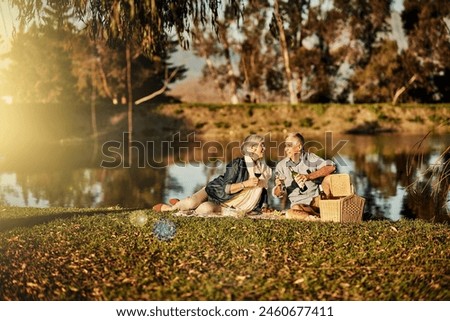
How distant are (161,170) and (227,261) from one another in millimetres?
12115

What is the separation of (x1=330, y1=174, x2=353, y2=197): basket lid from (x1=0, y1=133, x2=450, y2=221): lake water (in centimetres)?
80

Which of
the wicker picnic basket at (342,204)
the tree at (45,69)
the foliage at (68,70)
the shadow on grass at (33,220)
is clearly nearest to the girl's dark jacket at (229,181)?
the wicker picnic basket at (342,204)

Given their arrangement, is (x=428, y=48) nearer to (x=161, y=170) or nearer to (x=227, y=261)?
(x=161, y=170)

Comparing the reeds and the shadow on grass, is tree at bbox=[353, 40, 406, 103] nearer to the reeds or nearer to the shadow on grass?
the reeds

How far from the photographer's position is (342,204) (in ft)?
27.5

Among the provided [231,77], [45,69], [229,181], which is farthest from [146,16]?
[45,69]

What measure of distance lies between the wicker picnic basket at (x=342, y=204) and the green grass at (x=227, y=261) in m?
0.23

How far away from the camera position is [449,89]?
39.5 m

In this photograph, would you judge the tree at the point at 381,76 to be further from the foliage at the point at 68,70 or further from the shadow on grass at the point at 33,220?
the shadow on grass at the point at 33,220

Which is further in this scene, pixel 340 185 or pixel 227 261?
pixel 340 185

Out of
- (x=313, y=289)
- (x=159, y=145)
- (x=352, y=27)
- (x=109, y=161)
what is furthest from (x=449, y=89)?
(x=313, y=289)

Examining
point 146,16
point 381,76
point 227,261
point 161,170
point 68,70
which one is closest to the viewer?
point 227,261

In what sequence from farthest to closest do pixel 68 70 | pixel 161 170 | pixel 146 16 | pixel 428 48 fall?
pixel 68 70 < pixel 428 48 < pixel 161 170 < pixel 146 16

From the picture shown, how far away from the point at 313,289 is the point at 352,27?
114 ft
